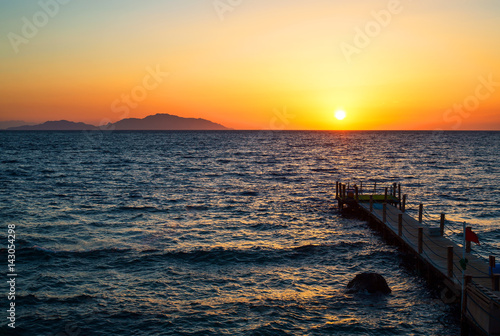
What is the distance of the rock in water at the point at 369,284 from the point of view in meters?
18.5

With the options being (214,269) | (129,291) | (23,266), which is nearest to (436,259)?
(214,269)

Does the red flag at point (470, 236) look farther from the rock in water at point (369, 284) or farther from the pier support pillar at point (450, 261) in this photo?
the rock in water at point (369, 284)

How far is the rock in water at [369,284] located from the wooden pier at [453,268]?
2.52m

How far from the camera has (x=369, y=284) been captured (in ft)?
61.0

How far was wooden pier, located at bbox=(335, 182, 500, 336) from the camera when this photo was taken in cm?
1350

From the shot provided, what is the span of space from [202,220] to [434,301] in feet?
62.6

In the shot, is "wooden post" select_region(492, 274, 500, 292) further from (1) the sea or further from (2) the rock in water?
(2) the rock in water

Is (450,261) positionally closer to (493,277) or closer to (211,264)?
(493,277)

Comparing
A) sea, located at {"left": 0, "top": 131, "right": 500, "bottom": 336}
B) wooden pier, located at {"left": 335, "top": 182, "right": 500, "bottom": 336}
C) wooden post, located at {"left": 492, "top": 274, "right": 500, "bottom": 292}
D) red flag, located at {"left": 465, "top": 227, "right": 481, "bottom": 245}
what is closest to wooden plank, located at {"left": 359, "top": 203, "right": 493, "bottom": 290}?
wooden pier, located at {"left": 335, "top": 182, "right": 500, "bottom": 336}

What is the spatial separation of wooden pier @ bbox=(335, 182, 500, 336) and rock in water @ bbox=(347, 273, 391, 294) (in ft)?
8.27

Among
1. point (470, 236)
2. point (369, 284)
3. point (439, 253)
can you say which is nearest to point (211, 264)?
point (369, 284)

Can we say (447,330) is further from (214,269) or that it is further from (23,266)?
(23,266)

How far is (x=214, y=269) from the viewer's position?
21.7 m

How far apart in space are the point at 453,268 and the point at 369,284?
3.82 m
